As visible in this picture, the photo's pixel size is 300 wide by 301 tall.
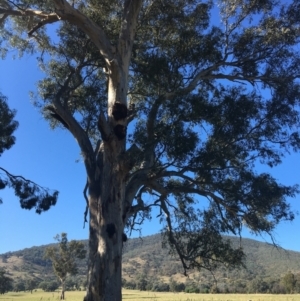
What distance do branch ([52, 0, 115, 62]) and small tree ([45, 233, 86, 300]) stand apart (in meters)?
38.0

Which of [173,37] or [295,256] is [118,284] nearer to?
[173,37]

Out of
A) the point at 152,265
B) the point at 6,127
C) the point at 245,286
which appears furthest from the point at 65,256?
the point at 6,127

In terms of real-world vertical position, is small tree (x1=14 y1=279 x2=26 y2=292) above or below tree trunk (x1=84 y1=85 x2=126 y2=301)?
above

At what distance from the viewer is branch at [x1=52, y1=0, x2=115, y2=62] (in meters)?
9.48

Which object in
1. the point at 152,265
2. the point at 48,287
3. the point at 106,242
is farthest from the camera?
the point at 152,265

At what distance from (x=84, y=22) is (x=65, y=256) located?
128ft

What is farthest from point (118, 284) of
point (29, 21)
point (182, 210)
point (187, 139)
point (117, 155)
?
point (29, 21)

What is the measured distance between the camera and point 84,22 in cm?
968

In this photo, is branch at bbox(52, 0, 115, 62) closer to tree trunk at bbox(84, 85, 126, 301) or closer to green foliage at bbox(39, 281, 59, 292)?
tree trunk at bbox(84, 85, 126, 301)

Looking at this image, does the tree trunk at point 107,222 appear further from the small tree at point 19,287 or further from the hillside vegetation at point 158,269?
the small tree at point 19,287

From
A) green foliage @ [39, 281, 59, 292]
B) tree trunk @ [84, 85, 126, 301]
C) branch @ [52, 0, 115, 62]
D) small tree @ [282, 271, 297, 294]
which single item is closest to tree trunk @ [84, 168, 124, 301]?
tree trunk @ [84, 85, 126, 301]

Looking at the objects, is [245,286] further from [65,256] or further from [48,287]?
[48,287]

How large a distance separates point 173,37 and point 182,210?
4.59m

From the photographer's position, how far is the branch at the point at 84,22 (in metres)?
9.48
